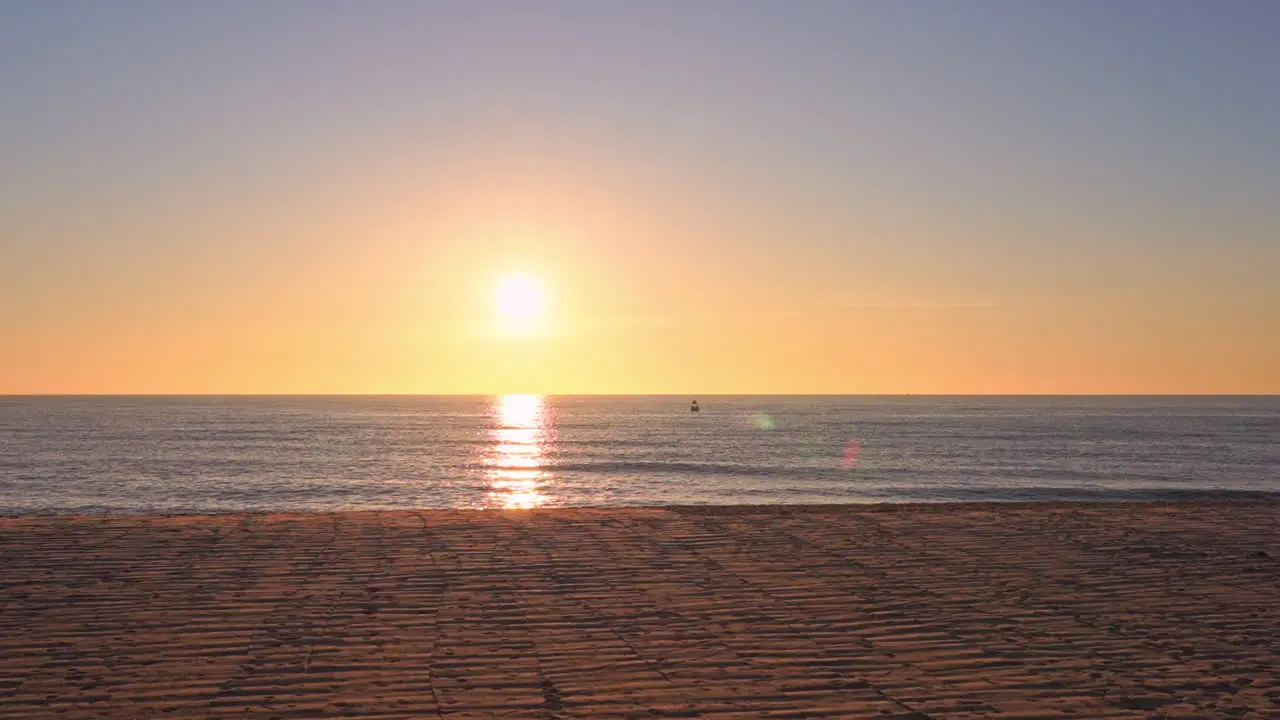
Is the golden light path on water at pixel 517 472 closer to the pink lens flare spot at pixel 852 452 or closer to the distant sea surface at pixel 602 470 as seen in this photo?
the distant sea surface at pixel 602 470

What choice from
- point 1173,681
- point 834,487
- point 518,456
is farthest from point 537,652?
point 518,456

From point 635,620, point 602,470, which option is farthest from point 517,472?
point 635,620

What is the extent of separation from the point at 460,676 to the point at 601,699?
125cm

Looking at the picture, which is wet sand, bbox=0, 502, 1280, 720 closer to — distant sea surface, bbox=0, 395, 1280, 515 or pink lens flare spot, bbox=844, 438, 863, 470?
distant sea surface, bbox=0, 395, 1280, 515

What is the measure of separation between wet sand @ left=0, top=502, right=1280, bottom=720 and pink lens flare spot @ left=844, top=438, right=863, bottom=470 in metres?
39.3

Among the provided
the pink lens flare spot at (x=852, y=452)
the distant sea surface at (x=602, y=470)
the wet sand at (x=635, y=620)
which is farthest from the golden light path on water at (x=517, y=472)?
the pink lens flare spot at (x=852, y=452)

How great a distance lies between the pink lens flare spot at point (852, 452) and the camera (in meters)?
54.7

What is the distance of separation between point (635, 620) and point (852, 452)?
2328 inches

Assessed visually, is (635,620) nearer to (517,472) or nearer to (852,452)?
(517,472)

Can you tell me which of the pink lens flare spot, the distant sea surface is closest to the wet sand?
the distant sea surface

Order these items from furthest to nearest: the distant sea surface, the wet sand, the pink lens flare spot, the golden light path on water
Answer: the pink lens flare spot, the golden light path on water, the distant sea surface, the wet sand

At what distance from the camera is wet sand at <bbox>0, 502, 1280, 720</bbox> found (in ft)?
23.2

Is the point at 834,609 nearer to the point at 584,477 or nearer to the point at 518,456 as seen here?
the point at 584,477

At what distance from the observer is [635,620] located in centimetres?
938
